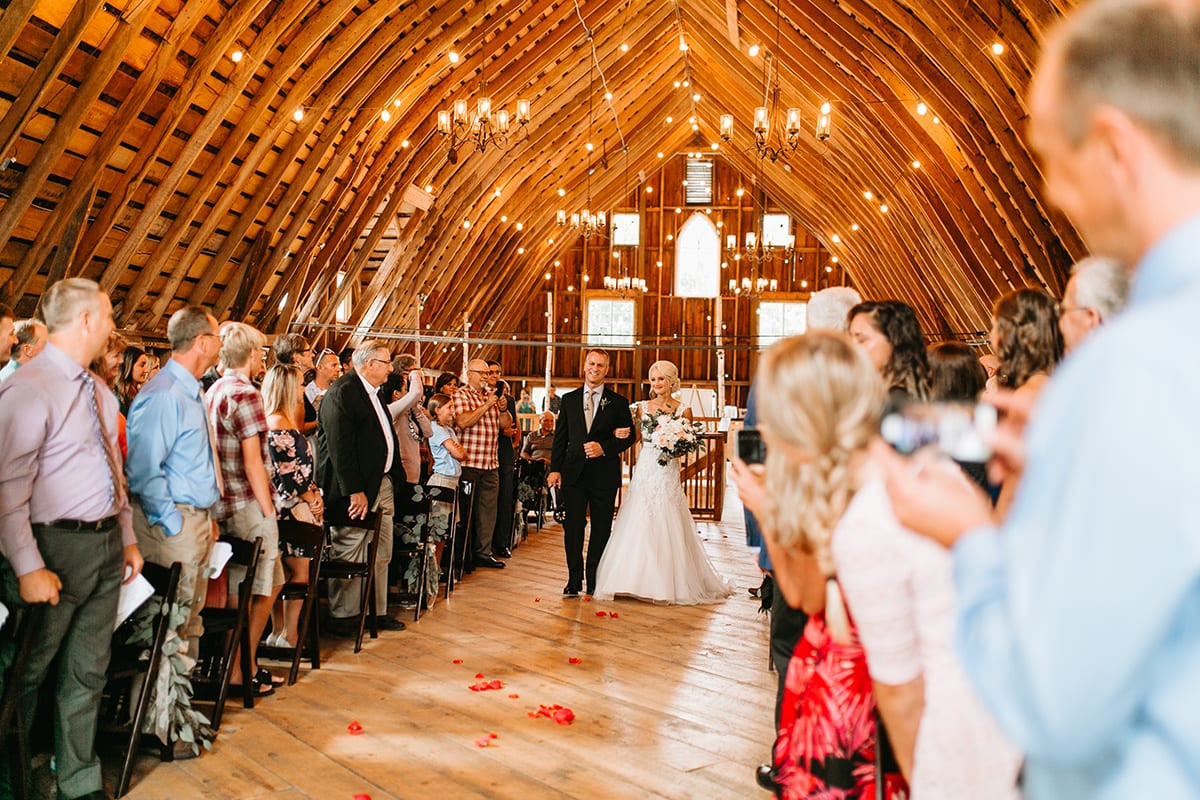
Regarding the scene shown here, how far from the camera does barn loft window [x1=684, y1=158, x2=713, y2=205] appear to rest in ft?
72.4

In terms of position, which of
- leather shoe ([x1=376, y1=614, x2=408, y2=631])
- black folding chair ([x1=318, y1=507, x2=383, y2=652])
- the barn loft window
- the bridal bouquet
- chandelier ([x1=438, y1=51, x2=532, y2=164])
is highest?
the barn loft window

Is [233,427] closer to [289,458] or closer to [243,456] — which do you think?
[243,456]

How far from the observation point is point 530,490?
927 cm

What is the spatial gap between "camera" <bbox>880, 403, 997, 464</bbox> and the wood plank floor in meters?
2.62

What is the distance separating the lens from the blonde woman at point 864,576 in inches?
57.6

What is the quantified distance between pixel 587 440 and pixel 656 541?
2.69ft

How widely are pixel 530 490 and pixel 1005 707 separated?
8673 millimetres

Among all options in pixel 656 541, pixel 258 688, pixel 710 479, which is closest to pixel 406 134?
pixel 710 479

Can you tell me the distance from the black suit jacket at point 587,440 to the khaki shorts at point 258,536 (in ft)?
8.45

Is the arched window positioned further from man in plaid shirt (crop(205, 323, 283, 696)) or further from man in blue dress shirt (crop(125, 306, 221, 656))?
man in blue dress shirt (crop(125, 306, 221, 656))

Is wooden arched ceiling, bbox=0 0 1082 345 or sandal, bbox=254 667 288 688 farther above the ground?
wooden arched ceiling, bbox=0 0 1082 345

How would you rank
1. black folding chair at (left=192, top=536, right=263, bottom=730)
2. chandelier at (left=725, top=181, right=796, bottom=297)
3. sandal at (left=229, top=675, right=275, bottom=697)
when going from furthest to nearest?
chandelier at (left=725, top=181, right=796, bottom=297)
sandal at (left=229, top=675, right=275, bottom=697)
black folding chair at (left=192, top=536, right=263, bottom=730)

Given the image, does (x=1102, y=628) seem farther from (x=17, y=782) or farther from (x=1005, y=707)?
(x=17, y=782)

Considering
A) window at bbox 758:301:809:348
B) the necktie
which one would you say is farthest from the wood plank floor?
window at bbox 758:301:809:348
